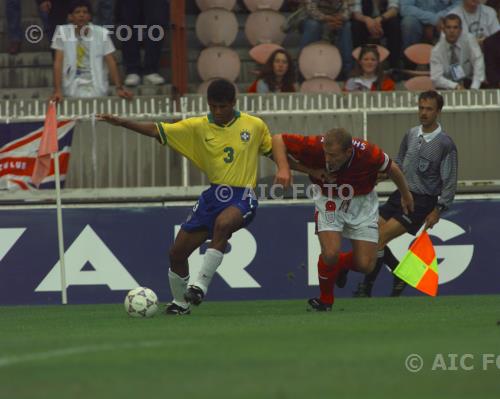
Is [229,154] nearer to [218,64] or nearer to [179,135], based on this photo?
[179,135]

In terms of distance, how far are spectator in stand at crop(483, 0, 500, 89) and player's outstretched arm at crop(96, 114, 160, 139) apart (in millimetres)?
6344

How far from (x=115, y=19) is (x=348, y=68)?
117 inches

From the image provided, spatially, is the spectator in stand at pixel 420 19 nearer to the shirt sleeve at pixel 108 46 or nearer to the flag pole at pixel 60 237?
the shirt sleeve at pixel 108 46

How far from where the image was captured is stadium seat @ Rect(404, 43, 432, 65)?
18719 mm

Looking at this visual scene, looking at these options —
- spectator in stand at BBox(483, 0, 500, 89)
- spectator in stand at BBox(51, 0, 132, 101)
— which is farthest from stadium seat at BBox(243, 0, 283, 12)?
spectator in stand at BBox(483, 0, 500, 89)

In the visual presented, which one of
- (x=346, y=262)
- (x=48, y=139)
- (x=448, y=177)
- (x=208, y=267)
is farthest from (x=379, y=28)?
(x=208, y=267)

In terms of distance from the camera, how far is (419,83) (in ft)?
60.1

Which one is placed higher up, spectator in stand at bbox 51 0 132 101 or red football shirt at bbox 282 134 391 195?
spectator in stand at bbox 51 0 132 101

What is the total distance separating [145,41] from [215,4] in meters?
1.18

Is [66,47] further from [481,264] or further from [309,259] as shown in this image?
[481,264]

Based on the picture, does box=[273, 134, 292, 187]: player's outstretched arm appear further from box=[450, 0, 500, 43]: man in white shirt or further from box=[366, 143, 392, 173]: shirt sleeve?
box=[450, 0, 500, 43]: man in white shirt

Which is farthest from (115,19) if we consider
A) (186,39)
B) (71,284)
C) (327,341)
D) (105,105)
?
(327,341)

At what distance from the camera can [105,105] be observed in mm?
17016

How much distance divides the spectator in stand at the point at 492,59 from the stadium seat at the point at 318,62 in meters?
1.76
